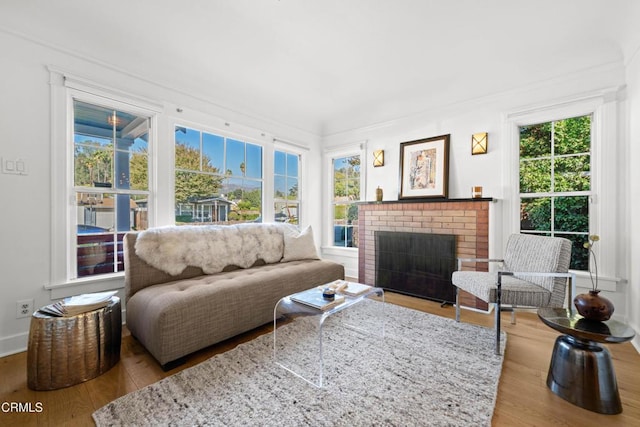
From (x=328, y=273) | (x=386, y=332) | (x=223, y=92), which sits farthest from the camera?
(x=223, y=92)

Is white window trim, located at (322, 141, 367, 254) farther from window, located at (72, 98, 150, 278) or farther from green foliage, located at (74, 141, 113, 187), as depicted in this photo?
green foliage, located at (74, 141, 113, 187)

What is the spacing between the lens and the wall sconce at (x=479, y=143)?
3.17 m

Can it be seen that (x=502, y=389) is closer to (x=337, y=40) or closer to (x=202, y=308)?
(x=202, y=308)

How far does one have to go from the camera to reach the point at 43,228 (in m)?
2.19

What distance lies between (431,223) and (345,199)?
1.58 m

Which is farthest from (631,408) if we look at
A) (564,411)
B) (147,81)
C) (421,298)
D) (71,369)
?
(147,81)

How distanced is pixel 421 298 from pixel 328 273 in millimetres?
1243

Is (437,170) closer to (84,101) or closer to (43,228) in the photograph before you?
(84,101)

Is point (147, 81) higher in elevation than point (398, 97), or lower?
lower

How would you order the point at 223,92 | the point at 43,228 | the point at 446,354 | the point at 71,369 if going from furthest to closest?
1. the point at 223,92
2. the point at 43,228
3. the point at 446,354
4. the point at 71,369

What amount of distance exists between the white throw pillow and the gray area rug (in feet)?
4.02

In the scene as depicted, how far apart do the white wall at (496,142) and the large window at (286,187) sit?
1.23 meters

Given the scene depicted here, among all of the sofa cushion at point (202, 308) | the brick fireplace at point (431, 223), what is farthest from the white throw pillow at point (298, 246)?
the brick fireplace at point (431, 223)

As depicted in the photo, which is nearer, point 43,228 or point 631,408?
point 631,408
